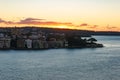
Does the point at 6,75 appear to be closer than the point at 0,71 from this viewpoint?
Yes

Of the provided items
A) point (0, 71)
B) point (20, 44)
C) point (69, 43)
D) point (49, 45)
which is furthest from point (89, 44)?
point (0, 71)

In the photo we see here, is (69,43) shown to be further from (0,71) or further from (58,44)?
(0,71)

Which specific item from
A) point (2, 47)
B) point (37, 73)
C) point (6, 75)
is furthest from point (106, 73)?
point (2, 47)

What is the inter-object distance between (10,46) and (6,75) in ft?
72.1

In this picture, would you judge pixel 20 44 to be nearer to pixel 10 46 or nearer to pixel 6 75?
pixel 10 46

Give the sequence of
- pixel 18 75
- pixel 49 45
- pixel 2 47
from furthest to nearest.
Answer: pixel 49 45
pixel 2 47
pixel 18 75

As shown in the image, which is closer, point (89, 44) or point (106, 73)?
point (106, 73)

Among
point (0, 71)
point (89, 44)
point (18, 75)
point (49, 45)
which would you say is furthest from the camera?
point (89, 44)

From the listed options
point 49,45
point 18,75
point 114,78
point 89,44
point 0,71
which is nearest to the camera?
point 114,78

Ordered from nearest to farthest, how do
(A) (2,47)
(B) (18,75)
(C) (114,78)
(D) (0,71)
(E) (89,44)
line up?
(C) (114,78), (B) (18,75), (D) (0,71), (A) (2,47), (E) (89,44)

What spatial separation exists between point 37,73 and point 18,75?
95cm

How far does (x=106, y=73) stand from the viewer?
53.9 ft

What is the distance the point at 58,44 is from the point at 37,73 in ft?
78.4

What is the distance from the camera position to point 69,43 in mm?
42000
